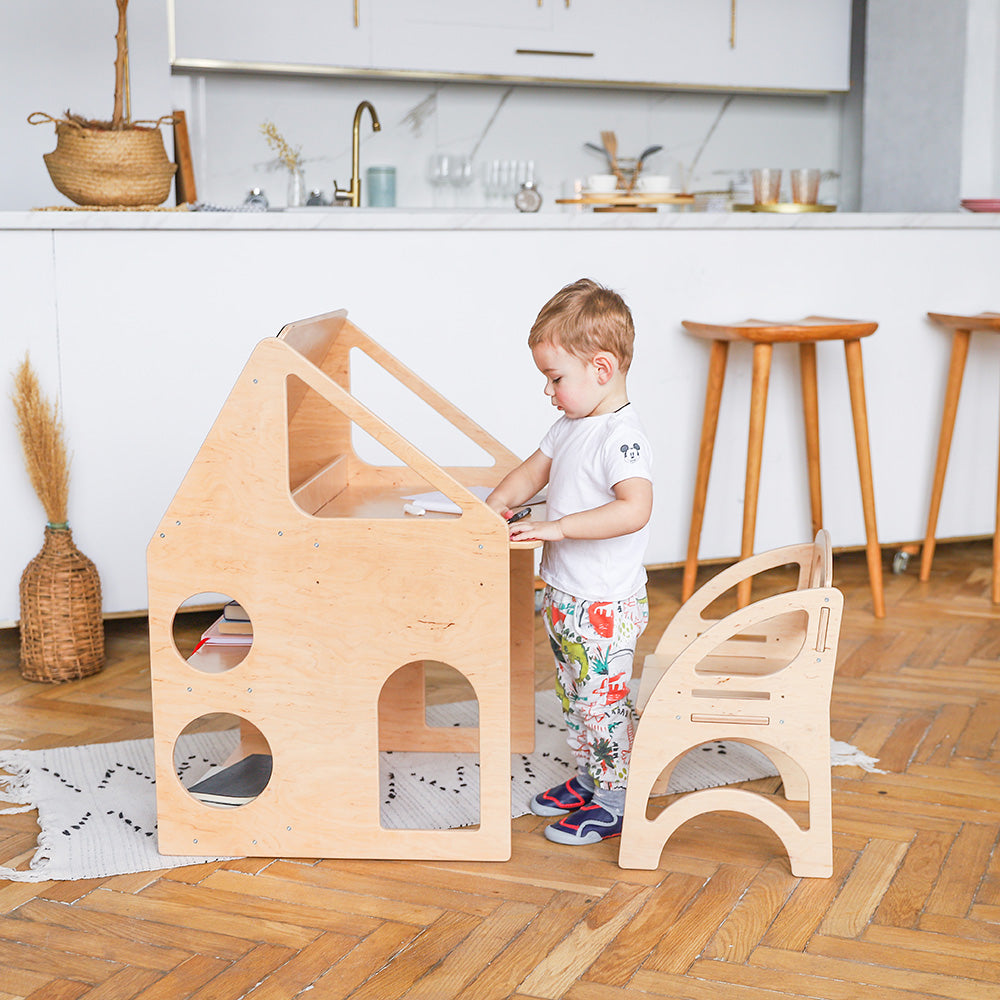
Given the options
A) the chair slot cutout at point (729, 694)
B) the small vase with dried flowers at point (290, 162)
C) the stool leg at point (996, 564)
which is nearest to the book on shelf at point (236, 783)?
the chair slot cutout at point (729, 694)

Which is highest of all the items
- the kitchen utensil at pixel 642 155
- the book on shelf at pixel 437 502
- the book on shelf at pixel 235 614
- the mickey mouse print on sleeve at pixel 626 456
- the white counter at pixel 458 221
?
the kitchen utensil at pixel 642 155

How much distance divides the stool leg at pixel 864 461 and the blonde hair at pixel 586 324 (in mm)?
1468

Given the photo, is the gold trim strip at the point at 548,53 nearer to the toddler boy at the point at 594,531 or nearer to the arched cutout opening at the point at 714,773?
the toddler boy at the point at 594,531

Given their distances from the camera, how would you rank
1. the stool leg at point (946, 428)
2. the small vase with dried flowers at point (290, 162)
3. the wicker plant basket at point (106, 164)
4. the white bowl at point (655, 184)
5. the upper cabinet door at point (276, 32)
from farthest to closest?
the small vase with dried flowers at point (290, 162)
the upper cabinet door at point (276, 32)
the white bowl at point (655, 184)
the stool leg at point (946, 428)
the wicker plant basket at point (106, 164)

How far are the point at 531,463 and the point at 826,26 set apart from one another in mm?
4009

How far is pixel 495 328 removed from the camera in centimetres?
307

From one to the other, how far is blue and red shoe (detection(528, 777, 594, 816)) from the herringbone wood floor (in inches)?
1.4

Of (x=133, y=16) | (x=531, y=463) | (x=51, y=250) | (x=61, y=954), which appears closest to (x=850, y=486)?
(x=531, y=463)

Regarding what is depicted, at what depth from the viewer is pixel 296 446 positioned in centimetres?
205

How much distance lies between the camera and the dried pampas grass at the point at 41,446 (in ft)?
8.73

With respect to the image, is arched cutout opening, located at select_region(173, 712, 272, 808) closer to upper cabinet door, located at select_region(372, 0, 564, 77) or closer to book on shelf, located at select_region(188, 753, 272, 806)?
book on shelf, located at select_region(188, 753, 272, 806)

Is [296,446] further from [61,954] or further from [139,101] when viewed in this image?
[139,101]

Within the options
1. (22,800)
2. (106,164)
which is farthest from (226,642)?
(106,164)

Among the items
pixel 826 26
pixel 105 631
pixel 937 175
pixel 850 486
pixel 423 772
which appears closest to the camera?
pixel 423 772
